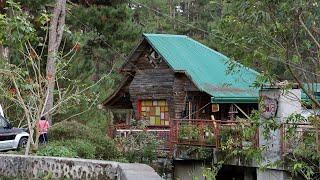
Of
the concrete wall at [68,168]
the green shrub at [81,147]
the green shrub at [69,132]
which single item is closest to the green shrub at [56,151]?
the green shrub at [81,147]

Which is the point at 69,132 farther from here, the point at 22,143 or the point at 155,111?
the point at 155,111

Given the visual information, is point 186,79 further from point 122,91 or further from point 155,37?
point 122,91

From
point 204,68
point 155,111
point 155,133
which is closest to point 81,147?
point 155,133

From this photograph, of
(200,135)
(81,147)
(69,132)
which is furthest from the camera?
(200,135)

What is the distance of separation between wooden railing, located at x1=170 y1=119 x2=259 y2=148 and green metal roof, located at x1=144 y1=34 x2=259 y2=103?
3281 mm

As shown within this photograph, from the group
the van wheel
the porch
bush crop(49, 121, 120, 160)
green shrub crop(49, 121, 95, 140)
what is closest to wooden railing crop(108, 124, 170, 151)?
the porch

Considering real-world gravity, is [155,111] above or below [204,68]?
below

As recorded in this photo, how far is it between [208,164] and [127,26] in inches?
452

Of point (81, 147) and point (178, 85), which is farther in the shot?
point (178, 85)

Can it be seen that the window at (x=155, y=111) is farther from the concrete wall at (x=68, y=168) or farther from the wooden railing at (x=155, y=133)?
the concrete wall at (x=68, y=168)

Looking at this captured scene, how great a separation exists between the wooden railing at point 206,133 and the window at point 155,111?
17.2 ft

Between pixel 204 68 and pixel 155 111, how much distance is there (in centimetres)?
298

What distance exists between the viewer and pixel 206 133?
62.4 feet

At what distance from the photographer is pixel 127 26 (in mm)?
28766
